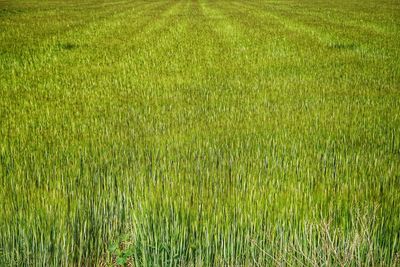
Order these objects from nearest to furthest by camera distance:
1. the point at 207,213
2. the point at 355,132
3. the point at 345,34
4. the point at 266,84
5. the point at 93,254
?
1. the point at 207,213
2. the point at 93,254
3. the point at 355,132
4. the point at 266,84
5. the point at 345,34

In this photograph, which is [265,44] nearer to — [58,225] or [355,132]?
[355,132]

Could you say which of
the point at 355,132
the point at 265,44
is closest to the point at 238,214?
A: the point at 355,132

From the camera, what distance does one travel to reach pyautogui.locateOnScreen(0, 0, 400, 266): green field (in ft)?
7.72

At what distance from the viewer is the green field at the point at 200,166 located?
235cm

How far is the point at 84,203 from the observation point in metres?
2.63

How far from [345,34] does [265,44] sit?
119 inches

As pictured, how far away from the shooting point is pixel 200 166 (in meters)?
2.97

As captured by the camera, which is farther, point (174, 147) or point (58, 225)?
point (174, 147)

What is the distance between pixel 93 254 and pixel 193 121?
184cm

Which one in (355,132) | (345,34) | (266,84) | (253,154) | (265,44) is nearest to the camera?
(253,154)

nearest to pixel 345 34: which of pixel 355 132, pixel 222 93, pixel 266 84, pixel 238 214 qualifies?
pixel 266 84

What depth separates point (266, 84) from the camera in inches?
229

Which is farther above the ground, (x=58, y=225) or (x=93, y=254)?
(x=58, y=225)

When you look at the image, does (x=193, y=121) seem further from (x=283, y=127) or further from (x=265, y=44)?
(x=265, y=44)
